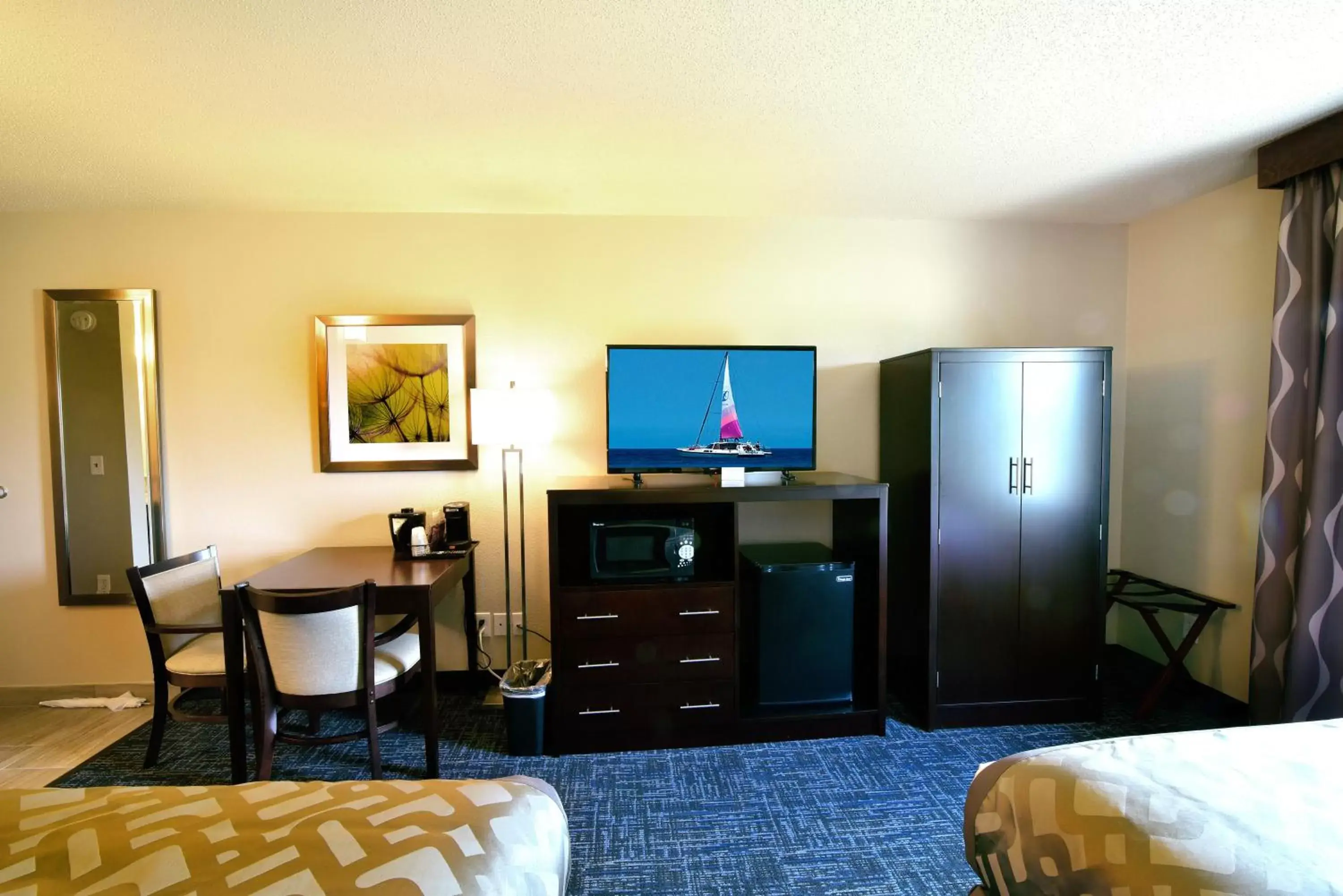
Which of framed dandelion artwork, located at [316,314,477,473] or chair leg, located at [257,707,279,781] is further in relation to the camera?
framed dandelion artwork, located at [316,314,477,473]

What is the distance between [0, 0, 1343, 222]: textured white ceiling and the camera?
60.7 inches

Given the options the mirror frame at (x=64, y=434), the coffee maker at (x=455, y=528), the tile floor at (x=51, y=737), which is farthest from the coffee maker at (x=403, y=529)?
the tile floor at (x=51, y=737)

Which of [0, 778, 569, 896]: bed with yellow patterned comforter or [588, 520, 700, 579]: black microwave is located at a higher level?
[588, 520, 700, 579]: black microwave

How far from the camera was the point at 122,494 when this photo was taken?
2.91 metres

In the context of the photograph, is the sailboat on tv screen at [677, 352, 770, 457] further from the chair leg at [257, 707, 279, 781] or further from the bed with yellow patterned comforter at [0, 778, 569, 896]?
the chair leg at [257, 707, 279, 781]

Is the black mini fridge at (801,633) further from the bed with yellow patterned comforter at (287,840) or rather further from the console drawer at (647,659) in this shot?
the bed with yellow patterned comforter at (287,840)

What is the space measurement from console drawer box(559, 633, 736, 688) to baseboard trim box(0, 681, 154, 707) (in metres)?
2.36

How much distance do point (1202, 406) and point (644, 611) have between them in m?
2.88

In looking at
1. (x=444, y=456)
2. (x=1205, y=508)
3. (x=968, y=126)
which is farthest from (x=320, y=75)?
(x=1205, y=508)

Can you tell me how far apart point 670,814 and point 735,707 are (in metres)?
0.57

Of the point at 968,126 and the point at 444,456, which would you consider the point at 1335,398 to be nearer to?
the point at 968,126

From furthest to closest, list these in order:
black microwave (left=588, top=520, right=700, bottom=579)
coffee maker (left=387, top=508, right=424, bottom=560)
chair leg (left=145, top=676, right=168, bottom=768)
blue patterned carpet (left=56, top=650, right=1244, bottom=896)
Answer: coffee maker (left=387, top=508, right=424, bottom=560) < black microwave (left=588, top=520, right=700, bottom=579) < chair leg (left=145, top=676, right=168, bottom=768) < blue patterned carpet (left=56, top=650, right=1244, bottom=896)

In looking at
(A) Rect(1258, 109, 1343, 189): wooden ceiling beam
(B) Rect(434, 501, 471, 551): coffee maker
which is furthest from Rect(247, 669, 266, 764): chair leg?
(A) Rect(1258, 109, 1343, 189): wooden ceiling beam

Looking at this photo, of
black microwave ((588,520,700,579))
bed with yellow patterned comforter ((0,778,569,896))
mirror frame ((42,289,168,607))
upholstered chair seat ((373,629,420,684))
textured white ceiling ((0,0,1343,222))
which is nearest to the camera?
bed with yellow patterned comforter ((0,778,569,896))
